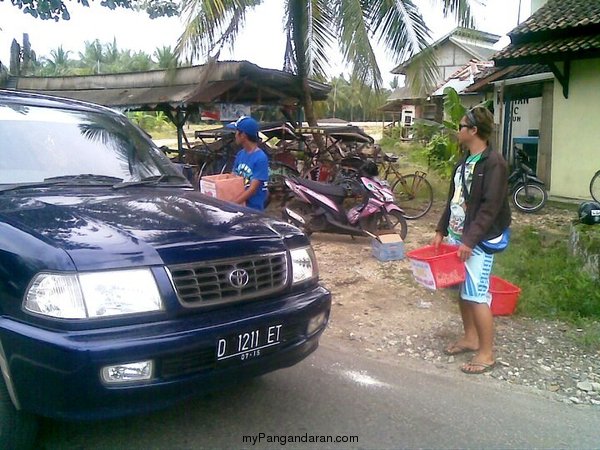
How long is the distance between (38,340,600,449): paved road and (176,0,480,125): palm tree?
24.3ft

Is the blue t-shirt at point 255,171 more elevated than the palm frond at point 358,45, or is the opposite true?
the palm frond at point 358,45

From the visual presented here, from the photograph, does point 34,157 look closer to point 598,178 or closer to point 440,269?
point 440,269

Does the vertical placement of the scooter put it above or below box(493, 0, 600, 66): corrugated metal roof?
below

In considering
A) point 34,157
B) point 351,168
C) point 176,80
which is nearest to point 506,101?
point 351,168

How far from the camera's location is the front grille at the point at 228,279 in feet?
8.62

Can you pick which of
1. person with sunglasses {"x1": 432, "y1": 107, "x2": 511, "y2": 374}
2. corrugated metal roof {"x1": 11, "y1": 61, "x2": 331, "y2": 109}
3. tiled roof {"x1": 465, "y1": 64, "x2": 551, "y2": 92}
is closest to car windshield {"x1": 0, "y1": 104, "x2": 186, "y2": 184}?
person with sunglasses {"x1": 432, "y1": 107, "x2": 511, "y2": 374}

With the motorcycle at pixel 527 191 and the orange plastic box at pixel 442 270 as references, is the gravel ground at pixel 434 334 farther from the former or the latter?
the motorcycle at pixel 527 191

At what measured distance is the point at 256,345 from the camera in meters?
2.81

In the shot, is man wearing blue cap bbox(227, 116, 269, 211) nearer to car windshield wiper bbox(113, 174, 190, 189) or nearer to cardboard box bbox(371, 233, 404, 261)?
car windshield wiper bbox(113, 174, 190, 189)

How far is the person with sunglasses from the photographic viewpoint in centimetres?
372

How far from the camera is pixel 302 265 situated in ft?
10.8

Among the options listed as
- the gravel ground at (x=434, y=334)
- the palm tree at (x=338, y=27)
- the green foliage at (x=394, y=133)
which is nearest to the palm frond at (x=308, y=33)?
the palm tree at (x=338, y=27)

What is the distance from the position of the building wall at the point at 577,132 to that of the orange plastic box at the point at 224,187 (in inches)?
313

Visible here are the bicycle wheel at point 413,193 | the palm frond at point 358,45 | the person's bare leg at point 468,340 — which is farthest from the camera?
the bicycle wheel at point 413,193
